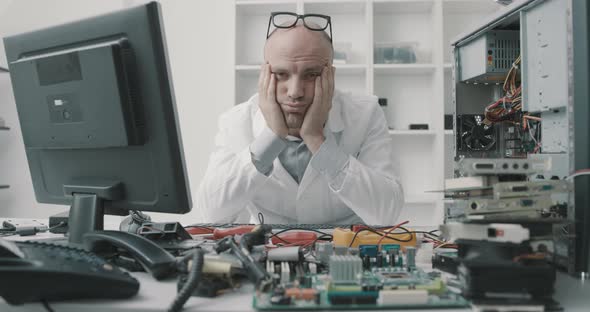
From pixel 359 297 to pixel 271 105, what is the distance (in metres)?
1.07

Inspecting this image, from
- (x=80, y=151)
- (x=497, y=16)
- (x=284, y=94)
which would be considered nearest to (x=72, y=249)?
(x=80, y=151)

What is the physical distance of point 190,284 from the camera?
59 centimetres

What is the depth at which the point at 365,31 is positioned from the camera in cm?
326

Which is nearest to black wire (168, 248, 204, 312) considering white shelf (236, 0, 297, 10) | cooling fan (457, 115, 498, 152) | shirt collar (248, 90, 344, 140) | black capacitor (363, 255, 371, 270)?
black capacitor (363, 255, 371, 270)

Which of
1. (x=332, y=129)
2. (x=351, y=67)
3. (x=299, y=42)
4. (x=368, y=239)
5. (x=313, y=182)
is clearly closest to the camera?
(x=368, y=239)

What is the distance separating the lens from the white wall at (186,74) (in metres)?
3.40

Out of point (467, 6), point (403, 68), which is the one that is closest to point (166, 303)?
point (403, 68)

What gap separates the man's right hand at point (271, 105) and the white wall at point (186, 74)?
1.81 m

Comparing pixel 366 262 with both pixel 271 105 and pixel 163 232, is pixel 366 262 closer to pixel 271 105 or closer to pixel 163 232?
pixel 163 232

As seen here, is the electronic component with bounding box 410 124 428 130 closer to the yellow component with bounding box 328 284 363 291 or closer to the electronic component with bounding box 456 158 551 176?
the electronic component with bounding box 456 158 551 176

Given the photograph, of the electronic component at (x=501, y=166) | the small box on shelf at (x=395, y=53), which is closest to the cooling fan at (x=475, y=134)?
the electronic component at (x=501, y=166)

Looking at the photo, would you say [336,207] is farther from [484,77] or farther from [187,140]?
[187,140]

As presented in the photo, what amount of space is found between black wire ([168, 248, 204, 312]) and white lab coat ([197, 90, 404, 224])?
0.89 m

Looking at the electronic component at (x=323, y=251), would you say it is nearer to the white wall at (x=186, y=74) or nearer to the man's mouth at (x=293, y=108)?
the man's mouth at (x=293, y=108)
